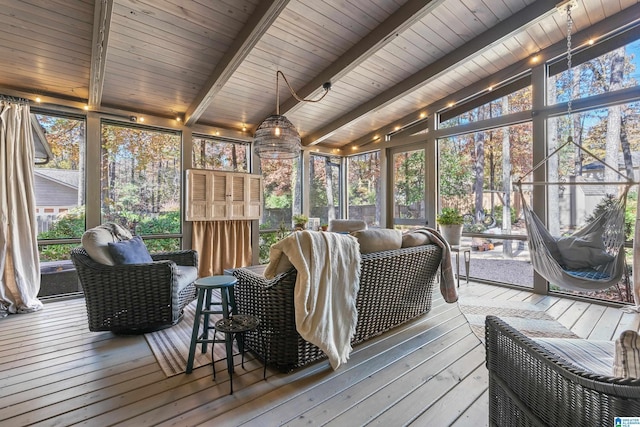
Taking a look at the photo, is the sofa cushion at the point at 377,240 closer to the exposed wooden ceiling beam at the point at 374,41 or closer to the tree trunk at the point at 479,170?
the exposed wooden ceiling beam at the point at 374,41

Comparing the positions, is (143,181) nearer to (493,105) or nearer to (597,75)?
(493,105)

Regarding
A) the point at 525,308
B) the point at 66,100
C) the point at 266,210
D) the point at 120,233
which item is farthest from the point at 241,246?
the point at 525,308

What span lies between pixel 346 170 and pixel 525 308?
14.0 feet

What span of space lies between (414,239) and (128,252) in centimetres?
270

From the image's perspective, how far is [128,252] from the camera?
8.99 ft

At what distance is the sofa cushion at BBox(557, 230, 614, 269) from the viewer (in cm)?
291

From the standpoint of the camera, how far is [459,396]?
175cm

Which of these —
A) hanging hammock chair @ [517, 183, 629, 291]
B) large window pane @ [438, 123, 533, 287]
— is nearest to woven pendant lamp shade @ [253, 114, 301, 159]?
hanging hammock chair @ [517, 183, 629, 291]

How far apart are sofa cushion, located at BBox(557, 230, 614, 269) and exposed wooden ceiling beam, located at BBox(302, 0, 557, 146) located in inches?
91.4

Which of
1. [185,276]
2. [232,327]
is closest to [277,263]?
[232,327]

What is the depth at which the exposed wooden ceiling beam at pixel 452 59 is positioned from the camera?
9.84 ft

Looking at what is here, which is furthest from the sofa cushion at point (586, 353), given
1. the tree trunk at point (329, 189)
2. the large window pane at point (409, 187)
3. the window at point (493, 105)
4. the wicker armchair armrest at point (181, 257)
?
the tree trunk at point (329, 189)

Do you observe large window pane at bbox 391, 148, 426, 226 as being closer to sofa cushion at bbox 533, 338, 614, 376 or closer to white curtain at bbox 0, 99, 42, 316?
sofa cushion at bbox 533, 338, 614, 376

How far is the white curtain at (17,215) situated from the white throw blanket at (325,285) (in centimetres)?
320
